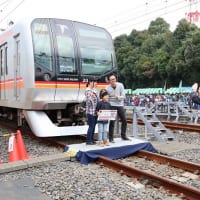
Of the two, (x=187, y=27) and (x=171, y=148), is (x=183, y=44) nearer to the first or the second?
(x=187, y=27)

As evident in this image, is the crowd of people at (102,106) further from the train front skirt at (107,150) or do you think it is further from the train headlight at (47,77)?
the train headlight at (47,77)

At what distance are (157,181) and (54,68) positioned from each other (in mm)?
4499

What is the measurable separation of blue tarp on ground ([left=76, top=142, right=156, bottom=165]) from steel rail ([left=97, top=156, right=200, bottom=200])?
342 millimetres

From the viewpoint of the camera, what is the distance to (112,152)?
25.9 ft

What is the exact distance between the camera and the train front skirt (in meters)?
7.52

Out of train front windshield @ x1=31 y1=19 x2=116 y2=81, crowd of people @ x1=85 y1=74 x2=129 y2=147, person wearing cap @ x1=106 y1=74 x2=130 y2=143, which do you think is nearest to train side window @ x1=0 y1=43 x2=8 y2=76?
train front windshield @ x1=31 y1=19 x2=116 y2=81

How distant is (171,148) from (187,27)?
32639 millimetres

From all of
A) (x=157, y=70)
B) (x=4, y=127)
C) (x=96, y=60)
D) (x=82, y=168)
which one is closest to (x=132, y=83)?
(x=157, y=70)

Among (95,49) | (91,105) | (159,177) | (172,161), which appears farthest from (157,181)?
(95,49)

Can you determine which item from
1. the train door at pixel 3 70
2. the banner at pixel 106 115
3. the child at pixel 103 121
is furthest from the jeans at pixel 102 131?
the train door at pixel 3 70

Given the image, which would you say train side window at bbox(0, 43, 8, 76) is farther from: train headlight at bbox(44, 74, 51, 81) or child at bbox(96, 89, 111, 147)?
child at bbox(96, 89, 111, 147)

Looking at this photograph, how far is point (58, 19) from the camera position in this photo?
9578 mm

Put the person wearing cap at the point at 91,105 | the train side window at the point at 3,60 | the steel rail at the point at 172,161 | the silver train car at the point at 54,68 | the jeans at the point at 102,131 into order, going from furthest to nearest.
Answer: the train side window at the point at 3,60, the silver train car at the point at 54,68, the person wearing cap at the point at 91,105, the jeans at the point at 102,131, the steel rail at the point at 172,161

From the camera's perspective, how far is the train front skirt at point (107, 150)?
7516 millimetres
